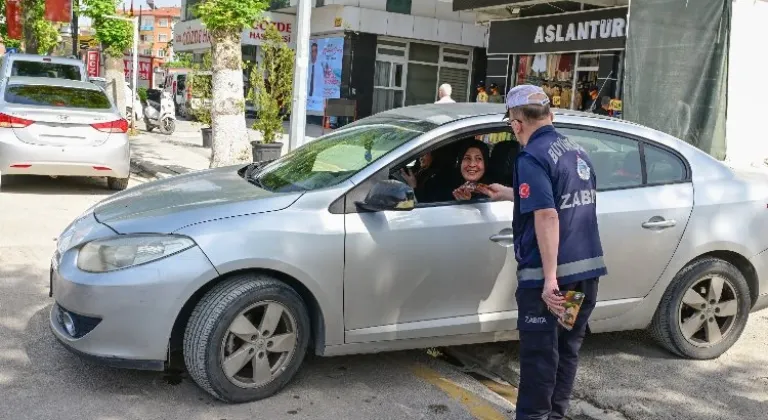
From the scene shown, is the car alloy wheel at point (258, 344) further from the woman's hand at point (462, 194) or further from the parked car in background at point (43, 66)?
the parked car in background at point (43, 66)

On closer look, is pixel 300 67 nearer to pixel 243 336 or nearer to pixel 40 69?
pixel 40 69

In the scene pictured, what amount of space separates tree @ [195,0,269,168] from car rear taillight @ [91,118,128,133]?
191 centimetres

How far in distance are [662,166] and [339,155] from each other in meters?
1.94

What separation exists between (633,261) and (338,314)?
68.9 inches

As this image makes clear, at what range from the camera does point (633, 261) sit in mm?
4473

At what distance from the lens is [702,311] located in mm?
4820

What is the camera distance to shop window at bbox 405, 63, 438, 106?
1089 inches

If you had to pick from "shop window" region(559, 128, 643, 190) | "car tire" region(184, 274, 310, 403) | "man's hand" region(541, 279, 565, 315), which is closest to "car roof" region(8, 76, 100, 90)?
"car tire" region(184, 274, 310, 403)

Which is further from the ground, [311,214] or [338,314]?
[311,214]

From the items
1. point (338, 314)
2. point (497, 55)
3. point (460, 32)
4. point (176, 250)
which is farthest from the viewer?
point (460, 32)

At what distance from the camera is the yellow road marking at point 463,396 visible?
401 centimetres

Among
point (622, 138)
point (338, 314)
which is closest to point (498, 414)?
point (338, 314)

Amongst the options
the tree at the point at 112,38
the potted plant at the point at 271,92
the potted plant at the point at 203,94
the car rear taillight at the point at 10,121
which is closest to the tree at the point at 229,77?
the potted plant at the point at 271,92

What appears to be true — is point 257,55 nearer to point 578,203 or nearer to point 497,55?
point 497,55
